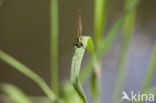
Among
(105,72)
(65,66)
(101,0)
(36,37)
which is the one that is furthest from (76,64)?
(36,37)

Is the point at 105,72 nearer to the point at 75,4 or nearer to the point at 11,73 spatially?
the point at 75,4

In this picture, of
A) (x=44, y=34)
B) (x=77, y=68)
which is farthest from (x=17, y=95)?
(x=44, y=34)

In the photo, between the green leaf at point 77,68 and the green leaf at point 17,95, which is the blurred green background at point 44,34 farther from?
the green leaf at point 77,68

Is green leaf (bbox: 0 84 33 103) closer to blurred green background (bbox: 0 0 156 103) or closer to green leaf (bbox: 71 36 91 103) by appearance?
green leaf (bbox: 71 36 91 103)

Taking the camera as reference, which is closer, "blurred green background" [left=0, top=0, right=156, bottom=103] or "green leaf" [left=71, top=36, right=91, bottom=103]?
"green leaf" [left=71, top=36, right=91, bottom=103]

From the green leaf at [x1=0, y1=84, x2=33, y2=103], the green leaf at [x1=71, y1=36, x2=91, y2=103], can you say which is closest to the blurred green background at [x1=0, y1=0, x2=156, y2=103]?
the green leaf at [x1=0, y1=84, x2=33, y2=103]

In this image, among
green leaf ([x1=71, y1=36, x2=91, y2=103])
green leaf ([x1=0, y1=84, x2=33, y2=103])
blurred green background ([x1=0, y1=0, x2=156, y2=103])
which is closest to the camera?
green leaf ([x1=71, y1=36, x2=91, y2=103])

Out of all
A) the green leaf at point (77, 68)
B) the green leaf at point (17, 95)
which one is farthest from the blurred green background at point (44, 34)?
the green leaf at point (77, 68)

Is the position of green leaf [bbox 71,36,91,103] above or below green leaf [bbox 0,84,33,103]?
above

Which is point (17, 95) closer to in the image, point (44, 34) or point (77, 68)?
point (77, 68)
